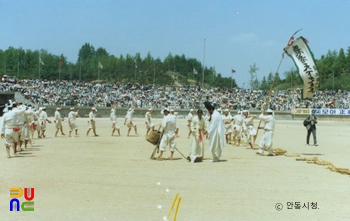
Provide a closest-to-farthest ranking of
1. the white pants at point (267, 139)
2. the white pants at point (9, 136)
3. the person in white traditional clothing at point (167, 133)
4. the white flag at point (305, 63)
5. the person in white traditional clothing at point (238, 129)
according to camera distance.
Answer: the white pants at point (9, 136) → the person in white traditional clothing at point (167, 133) → the white pants at point (267, 139) → the white flag at point (305, 63) → the person in white traditional clothing at point (238, 129)

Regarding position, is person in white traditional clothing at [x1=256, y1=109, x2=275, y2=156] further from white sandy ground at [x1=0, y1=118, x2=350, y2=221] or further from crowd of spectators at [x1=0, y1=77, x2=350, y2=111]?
crowd of spectators at [x1=0, y1=77, x2=350, y2=111]

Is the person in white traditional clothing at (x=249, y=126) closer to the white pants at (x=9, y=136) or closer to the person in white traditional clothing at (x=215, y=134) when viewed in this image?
the person in white traditional clothing at (x=215, y=134)

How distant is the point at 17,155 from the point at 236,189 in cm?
907

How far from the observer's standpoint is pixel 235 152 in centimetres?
1800

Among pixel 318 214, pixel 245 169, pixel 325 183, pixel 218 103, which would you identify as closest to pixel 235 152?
pixel 245 169

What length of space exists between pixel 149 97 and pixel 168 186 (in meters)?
52.5

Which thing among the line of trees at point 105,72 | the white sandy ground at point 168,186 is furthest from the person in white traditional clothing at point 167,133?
the line of trees at point 105,72

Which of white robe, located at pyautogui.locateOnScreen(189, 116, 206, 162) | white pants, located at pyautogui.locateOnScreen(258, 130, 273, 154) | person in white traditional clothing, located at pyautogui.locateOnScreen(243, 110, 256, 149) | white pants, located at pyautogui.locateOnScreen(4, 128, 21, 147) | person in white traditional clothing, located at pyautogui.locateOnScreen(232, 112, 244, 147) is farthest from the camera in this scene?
person in white traditional clothing, located at pyautogui.locateOnScreen(232, 112, 244, 147)

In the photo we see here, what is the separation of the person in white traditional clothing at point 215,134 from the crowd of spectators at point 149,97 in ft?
131

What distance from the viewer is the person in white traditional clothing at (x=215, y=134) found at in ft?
48.3

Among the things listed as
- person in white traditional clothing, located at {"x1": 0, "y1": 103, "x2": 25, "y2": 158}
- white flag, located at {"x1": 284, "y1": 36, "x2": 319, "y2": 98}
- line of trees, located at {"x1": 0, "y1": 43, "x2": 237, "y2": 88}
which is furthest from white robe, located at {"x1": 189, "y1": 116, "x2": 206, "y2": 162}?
line of trees, located at {"x1": 0, "y1": 43, "x2": 237, "y2": 88}

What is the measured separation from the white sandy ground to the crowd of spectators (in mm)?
40136

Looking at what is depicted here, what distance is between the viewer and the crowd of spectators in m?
55.6

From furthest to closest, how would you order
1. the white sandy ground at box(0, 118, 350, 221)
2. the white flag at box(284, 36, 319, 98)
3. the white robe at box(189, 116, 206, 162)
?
the white flag at box(284, 36, 319, 98), the white robe at box(189, 116, 206, 162), the white sandy ground at box(0, 118, 350, 221)
